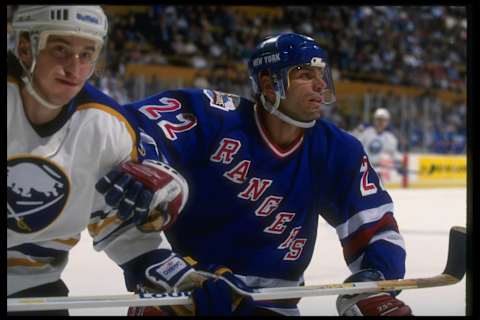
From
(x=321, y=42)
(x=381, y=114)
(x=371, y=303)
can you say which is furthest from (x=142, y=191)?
(x=381, y=114)

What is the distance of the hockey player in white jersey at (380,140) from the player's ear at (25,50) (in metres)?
4.27

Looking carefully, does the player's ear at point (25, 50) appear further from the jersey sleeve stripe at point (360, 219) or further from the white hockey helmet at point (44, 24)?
the jersey sleeve stripe at point (360, 219)

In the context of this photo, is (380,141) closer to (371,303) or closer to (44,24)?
(371,303)

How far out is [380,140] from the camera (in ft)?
22.0

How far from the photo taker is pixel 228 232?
6.62 feet

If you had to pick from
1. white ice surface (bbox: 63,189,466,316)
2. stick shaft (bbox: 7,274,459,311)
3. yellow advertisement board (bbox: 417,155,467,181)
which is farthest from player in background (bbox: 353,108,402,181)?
stick shaft (bbox: 7,274,459,311)

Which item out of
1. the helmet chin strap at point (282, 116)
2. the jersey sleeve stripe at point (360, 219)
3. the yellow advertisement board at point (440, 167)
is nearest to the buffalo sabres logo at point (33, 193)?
the helmet chin strap at point (282, 116)

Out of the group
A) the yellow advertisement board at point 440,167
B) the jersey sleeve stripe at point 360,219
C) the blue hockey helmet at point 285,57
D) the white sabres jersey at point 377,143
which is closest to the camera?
the blue hockey helmet at point 285,57

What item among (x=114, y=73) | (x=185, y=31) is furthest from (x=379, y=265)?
(x=185, y=31)

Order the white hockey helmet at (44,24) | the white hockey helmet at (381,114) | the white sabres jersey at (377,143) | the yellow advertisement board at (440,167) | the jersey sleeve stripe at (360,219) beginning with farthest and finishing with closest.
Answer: the yellow advertisement board at (440,167) → the white sabres jersey at (377,143) → the white hockey helmet at (381,114) → the jersey sleeve stripe at (360,219) → the white hockey helmet at (44,24)

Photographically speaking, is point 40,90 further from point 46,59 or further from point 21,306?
point 21,306

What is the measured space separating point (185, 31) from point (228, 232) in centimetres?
259

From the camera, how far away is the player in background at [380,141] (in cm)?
607

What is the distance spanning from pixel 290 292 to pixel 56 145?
0.73m
